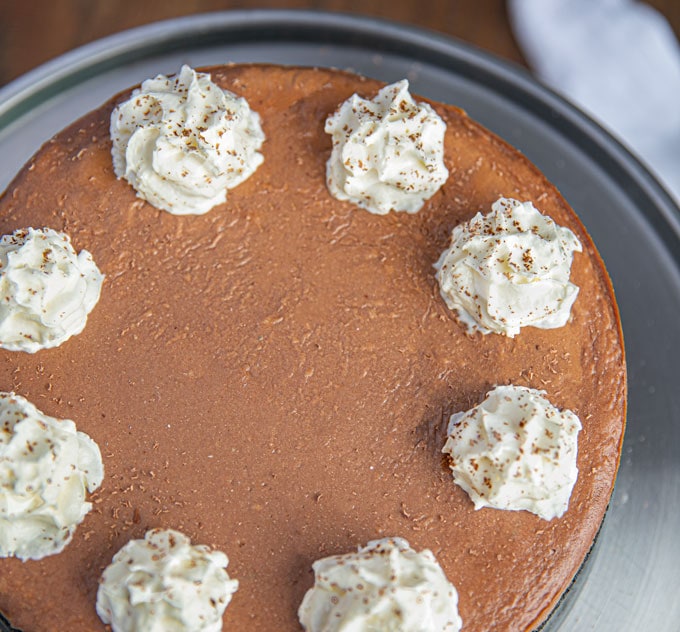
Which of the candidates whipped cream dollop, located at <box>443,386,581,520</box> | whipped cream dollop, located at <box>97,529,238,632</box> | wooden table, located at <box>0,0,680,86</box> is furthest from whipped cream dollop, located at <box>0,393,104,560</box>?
wooden table, located at <box>0,0,680,86</box>

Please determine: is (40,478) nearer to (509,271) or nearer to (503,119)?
(509,271)

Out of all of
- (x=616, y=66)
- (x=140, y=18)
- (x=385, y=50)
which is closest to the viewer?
(x=385, y=50)

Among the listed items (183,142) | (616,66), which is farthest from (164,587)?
(616,66)

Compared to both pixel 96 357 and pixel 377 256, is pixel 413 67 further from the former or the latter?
pixel 96 357

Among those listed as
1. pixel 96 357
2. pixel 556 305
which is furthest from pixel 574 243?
pixel 96 357

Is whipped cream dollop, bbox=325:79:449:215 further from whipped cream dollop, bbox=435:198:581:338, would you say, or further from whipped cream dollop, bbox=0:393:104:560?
whipped cream dollop, bbox=0:393:104:560

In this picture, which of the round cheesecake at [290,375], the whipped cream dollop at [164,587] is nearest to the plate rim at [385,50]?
the round cheesecake at [290,375]
